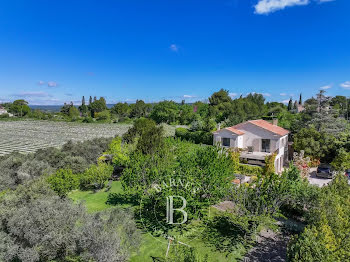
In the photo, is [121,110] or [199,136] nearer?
[199,136]

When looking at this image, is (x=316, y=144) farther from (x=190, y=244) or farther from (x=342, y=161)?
(x=190, y=244)

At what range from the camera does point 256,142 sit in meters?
26.7

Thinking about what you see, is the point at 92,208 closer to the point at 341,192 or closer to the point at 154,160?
the point at 154,160

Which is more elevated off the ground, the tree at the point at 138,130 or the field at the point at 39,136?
the tree at the point at 138,130

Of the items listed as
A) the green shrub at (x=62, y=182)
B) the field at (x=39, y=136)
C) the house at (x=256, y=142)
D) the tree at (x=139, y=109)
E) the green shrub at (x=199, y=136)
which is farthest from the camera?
the tree at (x=139, y=109)

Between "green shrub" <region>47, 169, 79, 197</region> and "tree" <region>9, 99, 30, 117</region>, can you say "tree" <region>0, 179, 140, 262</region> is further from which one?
"tree" <region>9, 99, 30, 117</region>

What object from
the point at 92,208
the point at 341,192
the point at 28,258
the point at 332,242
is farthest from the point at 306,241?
the point at 92,208

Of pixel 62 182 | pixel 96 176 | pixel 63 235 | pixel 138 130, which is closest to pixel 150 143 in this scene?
pixel 138 130

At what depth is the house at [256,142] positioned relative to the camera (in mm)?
25109

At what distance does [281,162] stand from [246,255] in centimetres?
1872

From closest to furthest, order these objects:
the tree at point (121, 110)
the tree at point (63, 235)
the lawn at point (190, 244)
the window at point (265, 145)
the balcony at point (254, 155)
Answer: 1. the tree at point (63, 235)
2. the lawn at point (190, 244)
3. the balcony at point (254, 155)
4. the window at point (265, 145)
5. the tree at point (121, 110)

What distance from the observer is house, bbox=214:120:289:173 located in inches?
989

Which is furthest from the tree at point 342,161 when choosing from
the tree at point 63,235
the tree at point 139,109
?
the tree at point 139,109

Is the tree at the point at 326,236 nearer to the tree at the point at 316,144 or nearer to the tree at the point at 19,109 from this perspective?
the tree at the point at 316,144
